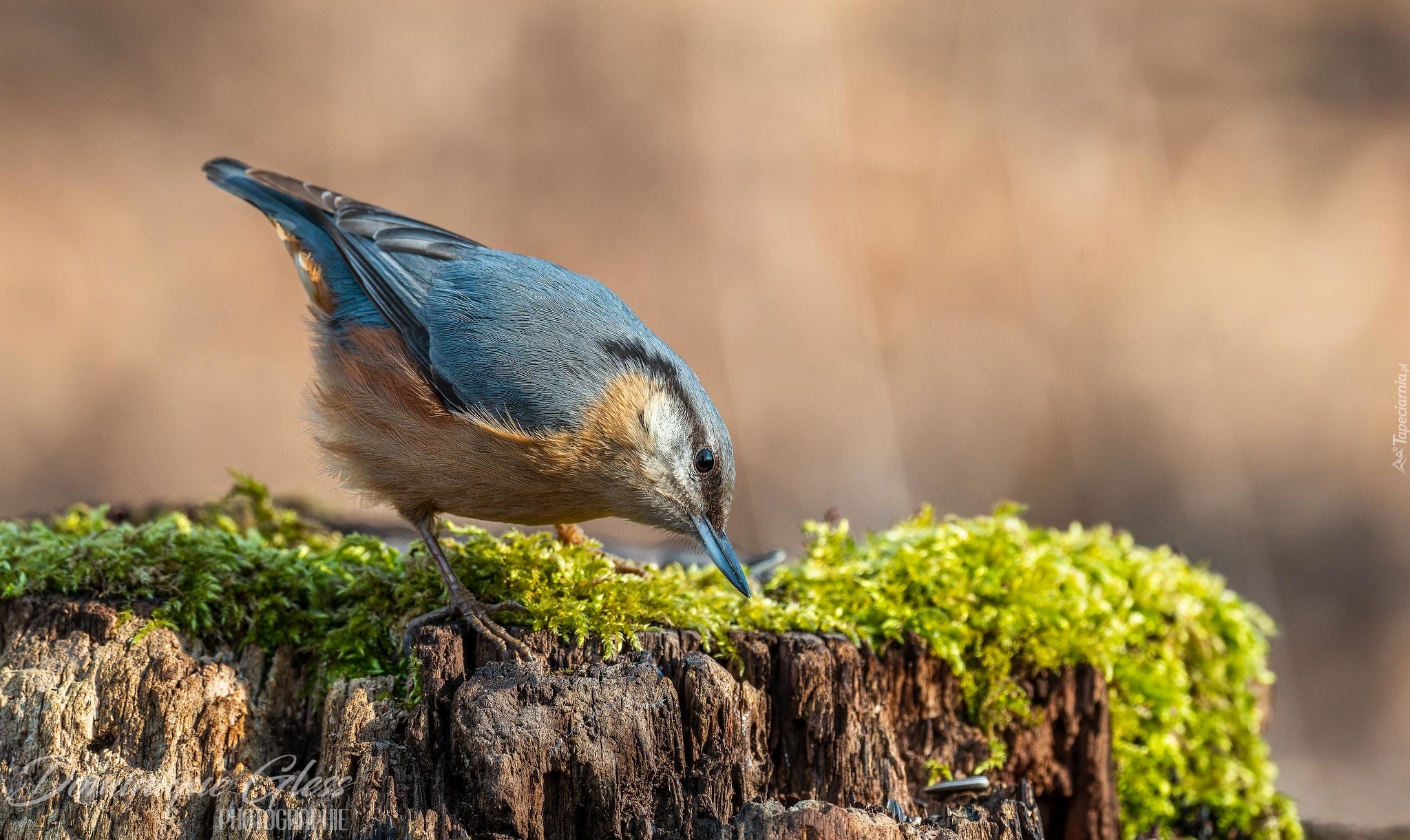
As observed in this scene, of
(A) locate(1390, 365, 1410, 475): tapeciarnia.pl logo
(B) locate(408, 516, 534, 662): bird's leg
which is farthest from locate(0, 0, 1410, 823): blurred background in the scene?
Result: (B) locate(408, 516, 534, 662): bird's leg

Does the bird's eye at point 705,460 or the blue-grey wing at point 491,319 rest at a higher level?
the blue-grey wing at point 491,319

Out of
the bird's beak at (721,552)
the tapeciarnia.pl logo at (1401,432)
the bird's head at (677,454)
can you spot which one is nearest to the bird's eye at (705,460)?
the bird's head at (677,454)

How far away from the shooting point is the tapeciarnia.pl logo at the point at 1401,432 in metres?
6.32

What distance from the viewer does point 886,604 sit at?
3.36m

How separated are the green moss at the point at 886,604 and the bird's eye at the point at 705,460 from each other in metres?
0.36

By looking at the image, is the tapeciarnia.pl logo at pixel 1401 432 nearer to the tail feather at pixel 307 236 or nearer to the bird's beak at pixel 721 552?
the bird's beak at pixel 721 552

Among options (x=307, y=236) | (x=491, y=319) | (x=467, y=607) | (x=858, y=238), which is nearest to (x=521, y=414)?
(x=491, y=319)

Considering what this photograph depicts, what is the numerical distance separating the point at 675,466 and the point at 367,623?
3.20 feet

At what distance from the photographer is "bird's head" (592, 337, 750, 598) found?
11.0 feet

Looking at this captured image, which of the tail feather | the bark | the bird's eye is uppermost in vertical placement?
the tail feather

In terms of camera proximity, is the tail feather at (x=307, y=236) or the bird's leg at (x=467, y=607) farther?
the tail feather at (x=307, y=236)

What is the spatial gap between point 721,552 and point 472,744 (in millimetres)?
1110

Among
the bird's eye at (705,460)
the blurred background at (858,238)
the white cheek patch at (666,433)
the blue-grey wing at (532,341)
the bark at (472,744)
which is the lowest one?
the bark at (472,744)

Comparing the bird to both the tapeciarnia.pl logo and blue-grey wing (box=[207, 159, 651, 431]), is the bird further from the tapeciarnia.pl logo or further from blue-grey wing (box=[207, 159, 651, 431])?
the tapeciarnia.pl logo
